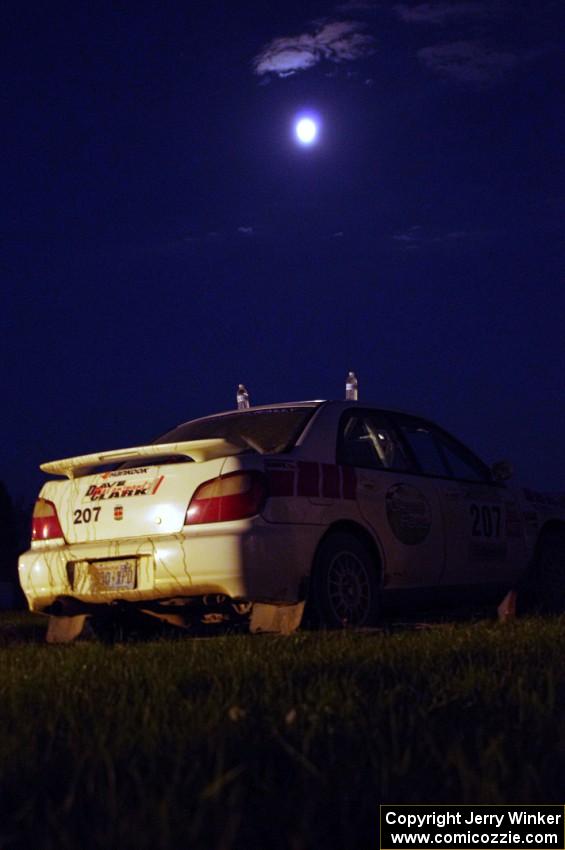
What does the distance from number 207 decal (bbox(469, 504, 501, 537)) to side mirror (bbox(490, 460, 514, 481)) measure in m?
0.24

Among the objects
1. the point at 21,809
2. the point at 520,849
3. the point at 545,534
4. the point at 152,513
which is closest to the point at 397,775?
the point at 520,849

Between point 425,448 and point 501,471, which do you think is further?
point 501,471

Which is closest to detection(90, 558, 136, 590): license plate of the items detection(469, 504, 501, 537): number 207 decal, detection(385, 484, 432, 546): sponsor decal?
detection(385, 484, 432, 546): sponsor decal

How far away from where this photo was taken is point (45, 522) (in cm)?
787

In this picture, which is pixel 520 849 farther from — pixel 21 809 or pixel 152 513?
pixel 152 513

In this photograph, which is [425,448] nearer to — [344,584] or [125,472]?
[344,584]

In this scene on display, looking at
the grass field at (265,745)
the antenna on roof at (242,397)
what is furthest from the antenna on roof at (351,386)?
the grass field at (265,745)

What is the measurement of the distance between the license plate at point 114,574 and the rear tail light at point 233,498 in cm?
52

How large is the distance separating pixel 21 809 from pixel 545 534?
788 centimetres

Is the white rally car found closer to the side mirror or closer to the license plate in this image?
the license plate

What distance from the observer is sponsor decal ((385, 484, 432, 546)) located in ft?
26.4

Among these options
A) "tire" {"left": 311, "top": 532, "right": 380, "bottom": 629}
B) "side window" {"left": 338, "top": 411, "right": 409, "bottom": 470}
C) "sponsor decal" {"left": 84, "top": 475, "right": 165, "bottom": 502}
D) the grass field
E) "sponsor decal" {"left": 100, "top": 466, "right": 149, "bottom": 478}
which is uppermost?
"side window" {"left": 338, "top": 411, "right": 409, "bottom": 470}

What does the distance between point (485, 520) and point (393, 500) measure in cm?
137

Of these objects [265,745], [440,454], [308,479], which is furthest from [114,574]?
[265,745]
